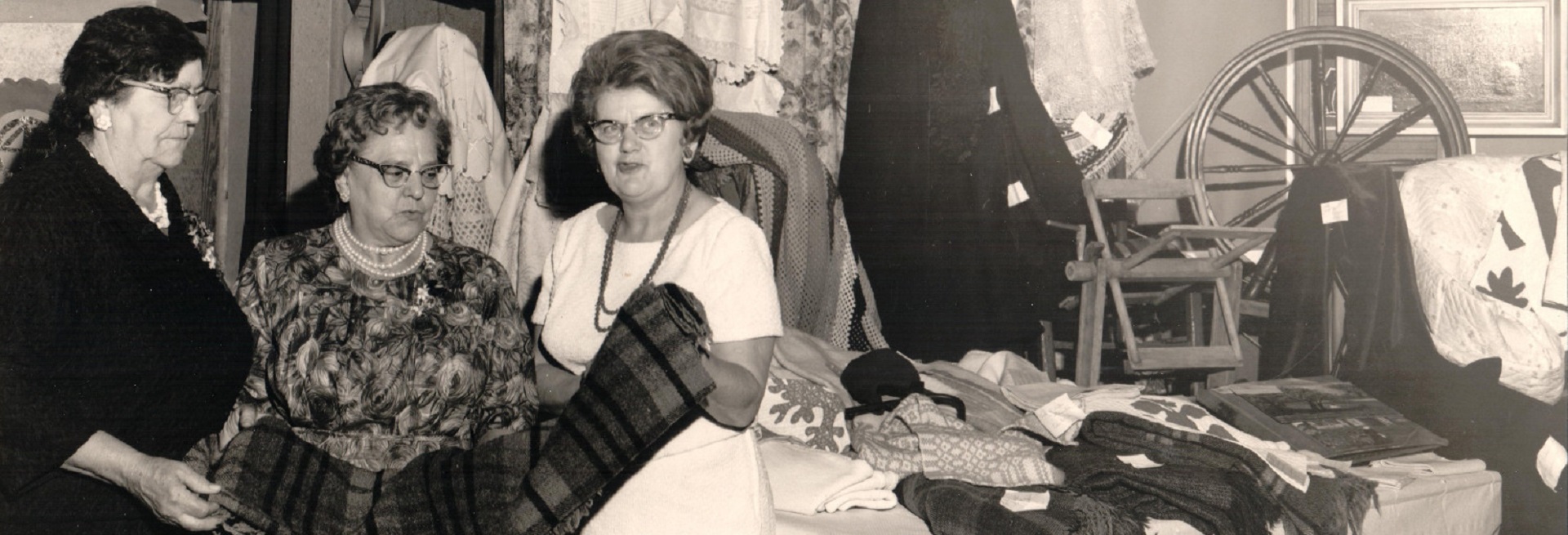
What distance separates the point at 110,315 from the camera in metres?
2.14

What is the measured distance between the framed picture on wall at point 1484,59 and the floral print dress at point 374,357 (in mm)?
4957

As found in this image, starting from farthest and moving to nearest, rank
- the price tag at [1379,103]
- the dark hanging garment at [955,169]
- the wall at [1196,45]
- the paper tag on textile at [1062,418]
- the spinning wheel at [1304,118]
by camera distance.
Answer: the wall at [1196,45] < the price tag at [1379,103] < the spinning wheel at [1304,118] < the dark hanging garment at [955,169] < the paper tag on textile at [1062,418]

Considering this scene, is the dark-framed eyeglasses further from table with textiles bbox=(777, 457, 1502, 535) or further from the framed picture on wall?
the framed picture on wall

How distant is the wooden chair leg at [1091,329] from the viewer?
4.45 metres

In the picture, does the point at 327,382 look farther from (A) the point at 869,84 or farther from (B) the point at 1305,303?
(B) the point at 1305,303

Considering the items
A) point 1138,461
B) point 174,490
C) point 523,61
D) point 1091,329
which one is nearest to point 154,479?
point 174,490

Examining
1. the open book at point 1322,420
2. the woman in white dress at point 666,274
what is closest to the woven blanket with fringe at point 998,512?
the woman in white dress at point 666,274

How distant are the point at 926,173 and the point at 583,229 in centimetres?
226

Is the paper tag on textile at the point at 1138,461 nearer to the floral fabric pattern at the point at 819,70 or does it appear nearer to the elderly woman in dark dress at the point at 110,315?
the floral fabric pattern at the point at 819,70

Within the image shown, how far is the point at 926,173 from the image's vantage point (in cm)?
437

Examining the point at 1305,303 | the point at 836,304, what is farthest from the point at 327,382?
the point at 1305,303

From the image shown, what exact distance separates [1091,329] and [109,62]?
3.30 metres

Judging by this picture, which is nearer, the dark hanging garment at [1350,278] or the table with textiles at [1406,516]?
the table with textiles at [1406,516]

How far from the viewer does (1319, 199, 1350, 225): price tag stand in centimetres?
437
